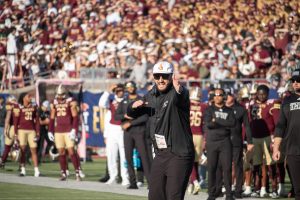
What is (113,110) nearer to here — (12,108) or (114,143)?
(114,143)

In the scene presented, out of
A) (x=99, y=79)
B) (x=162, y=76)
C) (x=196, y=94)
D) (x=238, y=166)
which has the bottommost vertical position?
(x=238, y=166)

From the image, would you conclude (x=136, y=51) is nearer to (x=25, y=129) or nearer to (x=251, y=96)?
(x=25, y=129)

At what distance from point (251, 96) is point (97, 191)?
397 centimetres

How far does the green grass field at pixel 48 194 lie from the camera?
17641mm

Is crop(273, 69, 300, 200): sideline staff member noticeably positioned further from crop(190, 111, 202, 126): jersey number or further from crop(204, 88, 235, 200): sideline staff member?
crop(190, 111, 202, 126): jersey number

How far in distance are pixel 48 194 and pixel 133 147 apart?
290 cm

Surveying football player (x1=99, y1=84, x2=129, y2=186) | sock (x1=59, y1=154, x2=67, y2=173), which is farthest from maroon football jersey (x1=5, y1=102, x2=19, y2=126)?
football player (x1=99, y1=84, x2=129, y2=186)

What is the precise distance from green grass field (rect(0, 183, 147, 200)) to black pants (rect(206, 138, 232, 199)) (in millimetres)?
1326

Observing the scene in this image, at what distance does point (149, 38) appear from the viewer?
32.2 m

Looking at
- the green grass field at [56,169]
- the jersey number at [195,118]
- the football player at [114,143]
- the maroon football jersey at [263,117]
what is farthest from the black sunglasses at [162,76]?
the green grass field at [56,169]

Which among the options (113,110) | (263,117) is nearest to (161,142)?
(263,117)

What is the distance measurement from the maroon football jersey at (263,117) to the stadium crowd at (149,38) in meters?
6.17

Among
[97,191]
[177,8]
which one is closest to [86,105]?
[177,8]

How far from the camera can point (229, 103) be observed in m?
18.6
